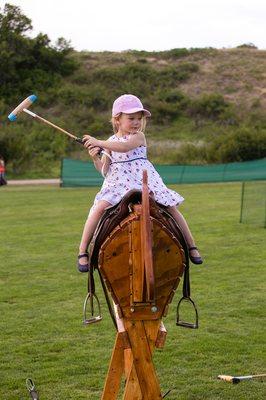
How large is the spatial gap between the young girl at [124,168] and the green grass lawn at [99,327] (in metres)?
2.05

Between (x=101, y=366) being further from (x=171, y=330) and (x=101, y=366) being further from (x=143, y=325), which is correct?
(x=143, y=325)

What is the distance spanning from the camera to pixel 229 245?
16.0 meters

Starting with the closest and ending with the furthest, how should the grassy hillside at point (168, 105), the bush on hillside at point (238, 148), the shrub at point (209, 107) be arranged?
the bush on hillside at point (238, 148) → the grassy hillside at point (168, 105) → the shrub at point (209, 107)

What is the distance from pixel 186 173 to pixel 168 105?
30086 mm

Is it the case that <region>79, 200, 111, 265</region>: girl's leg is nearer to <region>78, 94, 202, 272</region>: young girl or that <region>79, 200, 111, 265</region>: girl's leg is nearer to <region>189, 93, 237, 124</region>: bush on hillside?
<region>78, 94, 202, 272</region>: young girl

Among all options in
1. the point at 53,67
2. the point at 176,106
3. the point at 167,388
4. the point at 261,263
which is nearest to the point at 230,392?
the point at 167,388

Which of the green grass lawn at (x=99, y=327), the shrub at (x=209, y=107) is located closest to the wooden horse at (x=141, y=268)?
the green grass lawn at (x=99, y=327)

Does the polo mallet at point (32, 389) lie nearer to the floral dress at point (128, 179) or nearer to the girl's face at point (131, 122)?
the floral dress at point (128, 179)

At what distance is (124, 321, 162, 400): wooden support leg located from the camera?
16.4ft

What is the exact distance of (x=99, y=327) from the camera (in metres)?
9.31

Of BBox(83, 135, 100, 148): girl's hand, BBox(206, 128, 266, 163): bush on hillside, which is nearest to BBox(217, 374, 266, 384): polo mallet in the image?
BBox(83, 135, 100, 148): girl's hand

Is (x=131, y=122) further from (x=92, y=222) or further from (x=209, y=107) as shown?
(x=209, y=107)

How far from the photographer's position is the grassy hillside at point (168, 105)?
49.6 m

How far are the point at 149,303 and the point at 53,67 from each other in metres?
69.3
